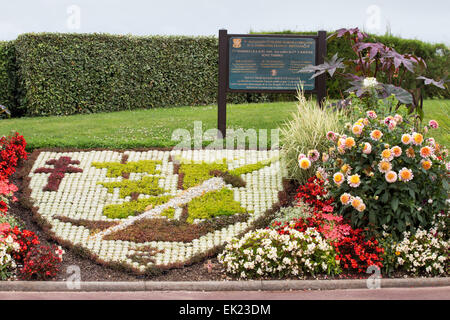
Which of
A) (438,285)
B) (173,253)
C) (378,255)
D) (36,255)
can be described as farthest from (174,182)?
(438,285)

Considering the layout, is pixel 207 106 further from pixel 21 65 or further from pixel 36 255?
pixel 36 255

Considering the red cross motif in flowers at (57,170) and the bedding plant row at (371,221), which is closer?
the bedding plant row at (371,221)

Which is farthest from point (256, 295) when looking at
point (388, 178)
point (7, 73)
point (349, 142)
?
point (7, 73)

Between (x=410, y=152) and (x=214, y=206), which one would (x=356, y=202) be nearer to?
(x=410, y=152)

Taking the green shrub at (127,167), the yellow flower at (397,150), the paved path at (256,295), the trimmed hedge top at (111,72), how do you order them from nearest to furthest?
the paved path at (256,295), the yellow flower at (397,150), the green shrub at (127,167), the trimmed hedge top at (111,72)

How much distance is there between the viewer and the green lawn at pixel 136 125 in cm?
946

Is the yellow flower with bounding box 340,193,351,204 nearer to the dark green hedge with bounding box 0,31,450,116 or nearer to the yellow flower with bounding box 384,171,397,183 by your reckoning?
the yellow flower with bounding box 384,171,397,183

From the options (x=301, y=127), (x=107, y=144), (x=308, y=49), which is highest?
(x=308, y=49)

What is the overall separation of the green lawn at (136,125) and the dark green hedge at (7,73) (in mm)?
1736

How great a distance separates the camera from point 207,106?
15797mm

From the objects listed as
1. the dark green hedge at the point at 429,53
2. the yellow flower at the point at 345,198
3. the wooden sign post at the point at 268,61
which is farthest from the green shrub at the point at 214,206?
the dark green hedge at the point at 429,53

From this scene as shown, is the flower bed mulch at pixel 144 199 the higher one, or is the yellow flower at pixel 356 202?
the yellow flower at pixel 356 202

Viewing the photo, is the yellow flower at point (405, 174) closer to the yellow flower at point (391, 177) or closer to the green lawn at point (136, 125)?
the yellow flower at point (391, 177)

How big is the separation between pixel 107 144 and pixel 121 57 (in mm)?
6478
